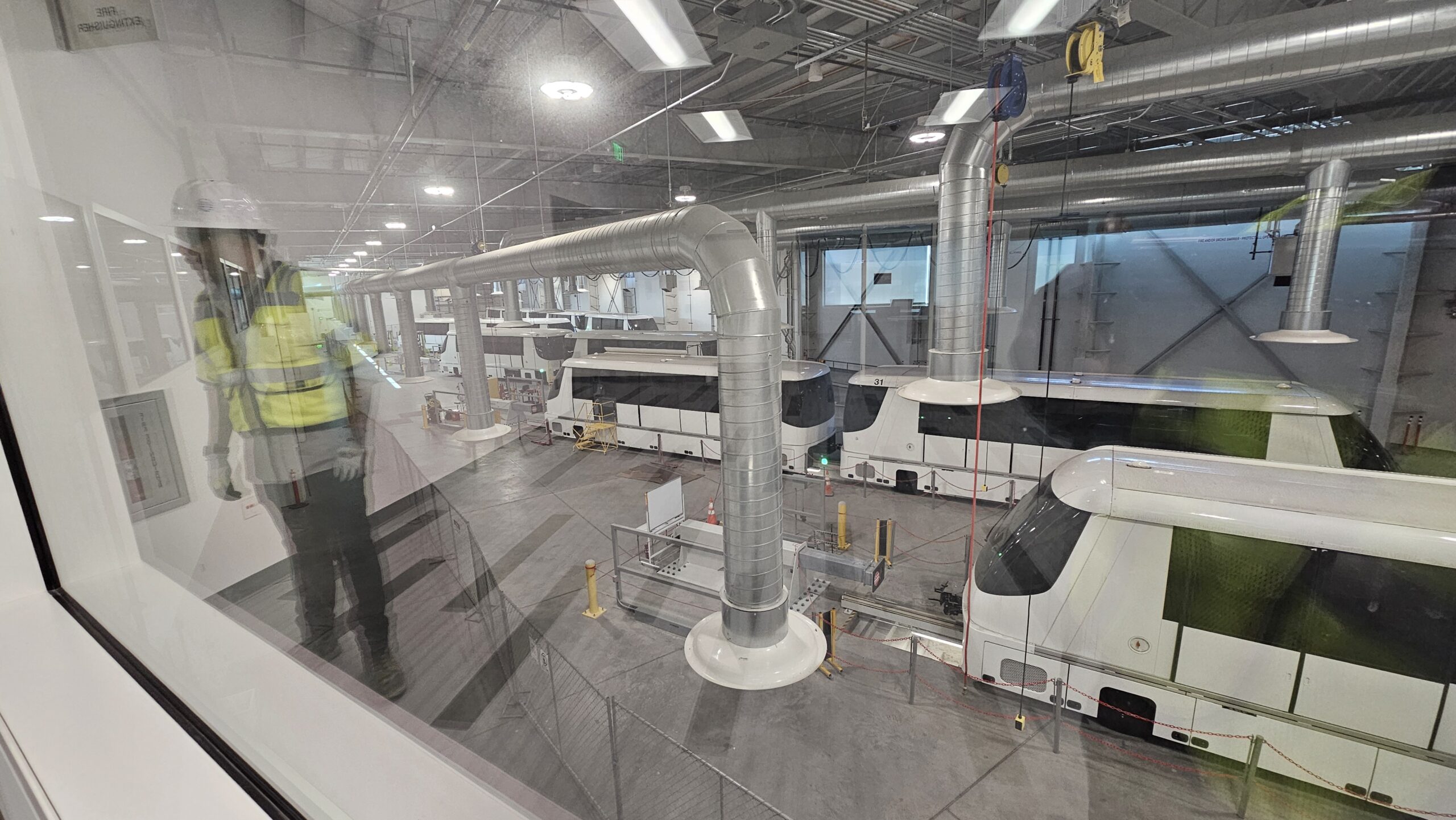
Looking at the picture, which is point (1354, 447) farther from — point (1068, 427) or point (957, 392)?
point (957, 392)

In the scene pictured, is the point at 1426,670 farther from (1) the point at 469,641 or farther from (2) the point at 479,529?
(2) the point at 479,529

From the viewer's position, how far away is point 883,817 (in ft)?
10.5

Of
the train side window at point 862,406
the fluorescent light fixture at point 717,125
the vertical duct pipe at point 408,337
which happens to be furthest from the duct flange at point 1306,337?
the vertical duct pipe at point 408,337

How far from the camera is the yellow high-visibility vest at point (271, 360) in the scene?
6.93ft

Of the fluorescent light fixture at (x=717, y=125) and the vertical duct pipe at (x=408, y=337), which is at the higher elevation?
the fluorescent light fixture at (x=717, y=125)

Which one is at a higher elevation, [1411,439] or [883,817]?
[1411,439]

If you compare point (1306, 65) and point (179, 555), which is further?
point (1306, 65)

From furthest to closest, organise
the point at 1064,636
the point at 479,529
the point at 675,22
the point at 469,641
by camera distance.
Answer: the point at 479,529
the point at 469,641
the point at 1064,636
the point at 675,22

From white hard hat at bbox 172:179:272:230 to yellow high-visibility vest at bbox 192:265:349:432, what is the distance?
0.77ft

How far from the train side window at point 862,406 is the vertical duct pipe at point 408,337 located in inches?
243

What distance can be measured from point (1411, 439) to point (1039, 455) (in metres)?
4.62

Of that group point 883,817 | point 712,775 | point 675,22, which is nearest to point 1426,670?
point 883,817

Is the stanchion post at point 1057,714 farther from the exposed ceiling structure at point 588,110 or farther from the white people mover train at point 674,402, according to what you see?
the white people mover train at point 674,402

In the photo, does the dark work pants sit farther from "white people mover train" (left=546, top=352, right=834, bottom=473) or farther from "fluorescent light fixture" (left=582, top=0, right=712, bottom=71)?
"white people mover train" (left=546, top=352, right=834, bottom=473)
